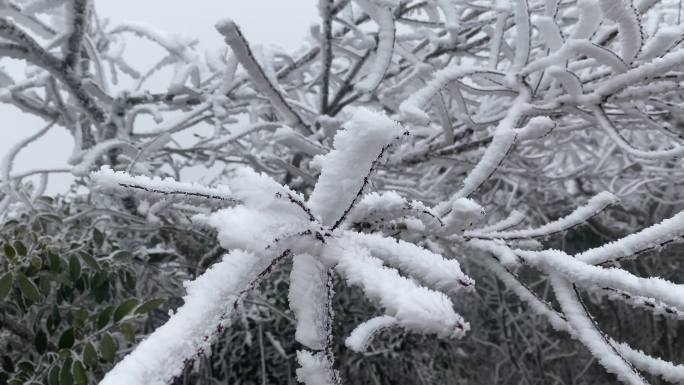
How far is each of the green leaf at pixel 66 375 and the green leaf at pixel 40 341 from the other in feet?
0.94

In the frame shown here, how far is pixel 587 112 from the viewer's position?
1.02 m

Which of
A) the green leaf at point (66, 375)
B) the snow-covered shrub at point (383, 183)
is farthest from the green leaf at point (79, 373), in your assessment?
the snow-covered shrub at point (383, 183)

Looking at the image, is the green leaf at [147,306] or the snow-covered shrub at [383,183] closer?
the snow-covered shrub at [383,183]

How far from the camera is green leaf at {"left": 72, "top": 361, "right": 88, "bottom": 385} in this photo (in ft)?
3.53

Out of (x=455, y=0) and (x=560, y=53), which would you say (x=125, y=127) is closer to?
(x=455, y=0)

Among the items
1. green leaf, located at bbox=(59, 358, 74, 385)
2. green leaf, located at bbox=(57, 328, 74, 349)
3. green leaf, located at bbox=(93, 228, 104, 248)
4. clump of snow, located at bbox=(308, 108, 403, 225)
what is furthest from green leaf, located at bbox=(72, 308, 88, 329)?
clump of snow, located at bbox=(308, 108, 403, 225)

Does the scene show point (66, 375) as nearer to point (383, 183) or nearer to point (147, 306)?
point (147, 306)

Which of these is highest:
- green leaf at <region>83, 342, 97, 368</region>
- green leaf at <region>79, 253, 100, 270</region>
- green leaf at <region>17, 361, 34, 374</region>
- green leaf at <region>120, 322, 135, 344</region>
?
green leaf at <region>79, 253, 100, 270</region>

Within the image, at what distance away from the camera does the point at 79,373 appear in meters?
1.09

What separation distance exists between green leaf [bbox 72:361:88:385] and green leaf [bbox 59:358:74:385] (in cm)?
4

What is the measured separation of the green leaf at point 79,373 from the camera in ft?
3.53

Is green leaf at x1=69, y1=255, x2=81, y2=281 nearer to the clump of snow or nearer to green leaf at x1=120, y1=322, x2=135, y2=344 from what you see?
green leaf at x1=120, y1=322, x2=135, y2=344

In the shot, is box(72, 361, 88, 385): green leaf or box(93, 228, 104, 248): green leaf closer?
box(72, 361, 88, 385): green leaf

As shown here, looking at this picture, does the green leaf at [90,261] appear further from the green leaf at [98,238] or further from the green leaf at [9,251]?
the green leaf at [98,238]
